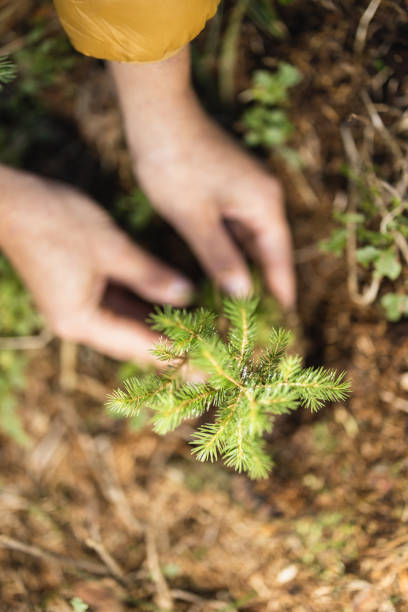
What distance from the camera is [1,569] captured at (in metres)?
2.23

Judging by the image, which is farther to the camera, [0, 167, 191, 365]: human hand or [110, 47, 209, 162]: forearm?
[0, 167, 191, 365]: human hand

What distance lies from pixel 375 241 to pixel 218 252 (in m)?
0.81

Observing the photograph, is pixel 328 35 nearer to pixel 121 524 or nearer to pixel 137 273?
pixel 137 273

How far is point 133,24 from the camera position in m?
1.39

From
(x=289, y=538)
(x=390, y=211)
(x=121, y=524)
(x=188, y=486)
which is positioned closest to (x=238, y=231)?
(x=390, y=211)

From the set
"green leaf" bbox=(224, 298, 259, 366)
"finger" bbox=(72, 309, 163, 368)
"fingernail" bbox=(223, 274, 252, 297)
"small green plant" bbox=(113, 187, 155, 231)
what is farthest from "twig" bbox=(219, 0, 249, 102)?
"green leaf" bbox=(224, 298, 259, 366)

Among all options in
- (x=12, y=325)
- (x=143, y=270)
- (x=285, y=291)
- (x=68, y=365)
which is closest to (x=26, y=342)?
(x=12, y=325)

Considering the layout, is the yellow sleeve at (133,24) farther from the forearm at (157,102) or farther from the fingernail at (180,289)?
the fingernail at (180,289)

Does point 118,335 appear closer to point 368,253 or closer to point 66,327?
point 66,327

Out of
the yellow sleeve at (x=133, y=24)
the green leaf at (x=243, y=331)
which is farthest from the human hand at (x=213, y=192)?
the green leaf at (x=243, y=331)

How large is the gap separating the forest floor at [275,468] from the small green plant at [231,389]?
0.92 meters

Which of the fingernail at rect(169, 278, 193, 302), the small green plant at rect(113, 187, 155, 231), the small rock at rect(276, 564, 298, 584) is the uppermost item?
the small green plant at rect(113, 187, 155, 231)

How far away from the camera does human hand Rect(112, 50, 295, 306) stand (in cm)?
223

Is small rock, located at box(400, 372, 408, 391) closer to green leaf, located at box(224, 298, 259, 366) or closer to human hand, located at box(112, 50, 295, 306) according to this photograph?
human hand, located at box(112, 50, 295, 306)
